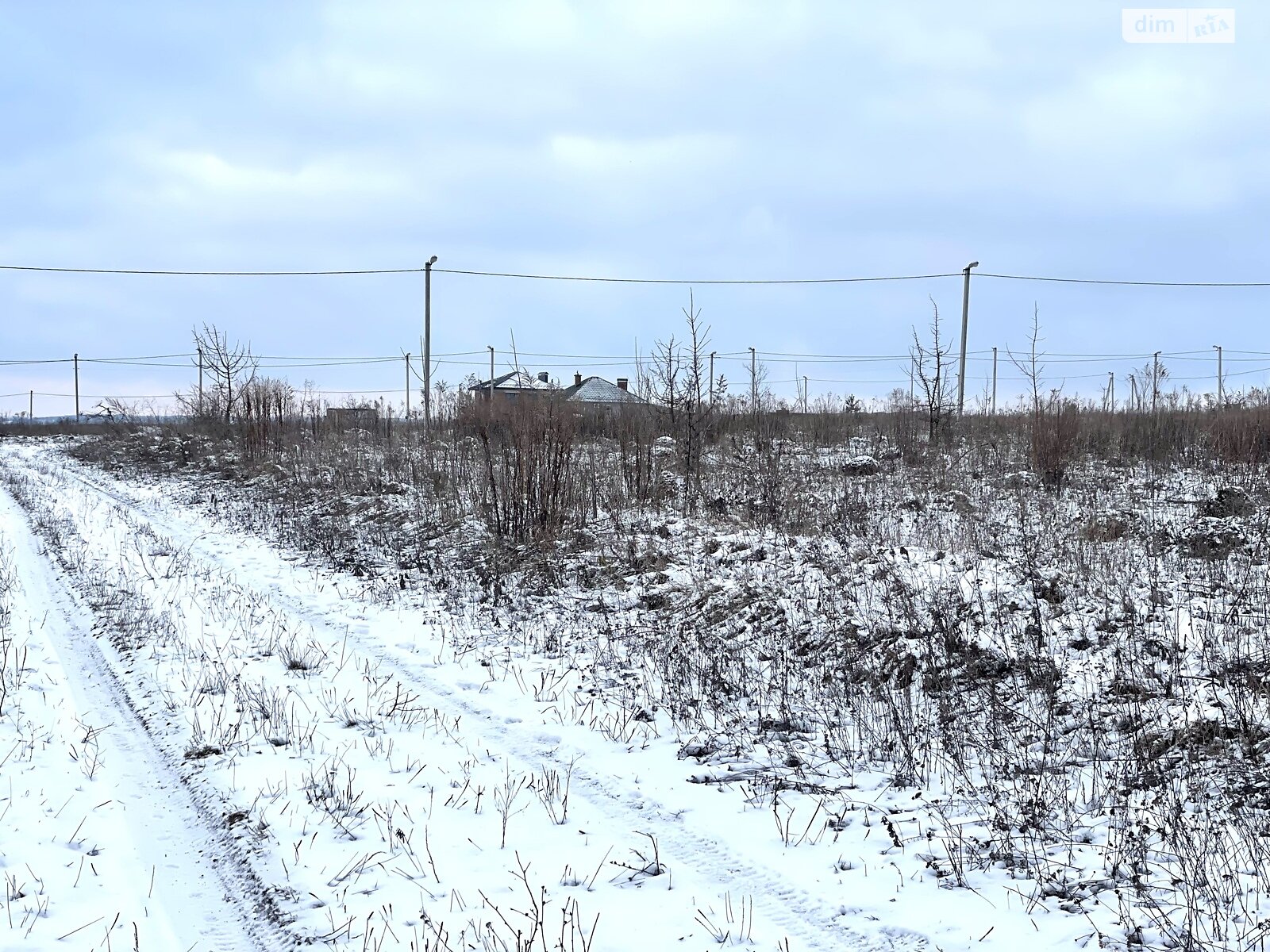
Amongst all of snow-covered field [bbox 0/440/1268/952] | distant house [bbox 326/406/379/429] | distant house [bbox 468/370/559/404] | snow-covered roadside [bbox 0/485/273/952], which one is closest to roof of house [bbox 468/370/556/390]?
distant house [bbox 468/370/559/404]

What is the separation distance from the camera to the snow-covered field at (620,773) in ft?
10.9

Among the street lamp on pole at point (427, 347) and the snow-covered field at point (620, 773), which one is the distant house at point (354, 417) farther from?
the snow-covered field at point (620, 773)

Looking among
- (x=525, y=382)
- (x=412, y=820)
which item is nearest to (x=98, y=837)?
(x=412, y=820)

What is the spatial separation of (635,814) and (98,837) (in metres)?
2.47

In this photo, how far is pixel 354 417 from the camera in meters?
27.7

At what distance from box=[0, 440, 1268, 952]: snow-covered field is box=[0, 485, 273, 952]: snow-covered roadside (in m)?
0.02

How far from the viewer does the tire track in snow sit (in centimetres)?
325

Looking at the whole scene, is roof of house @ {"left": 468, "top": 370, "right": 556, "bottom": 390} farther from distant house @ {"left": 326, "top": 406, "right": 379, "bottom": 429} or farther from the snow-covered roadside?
distant house @ {"left": 326, "top": 406, "right": 379, "bottom": 429}

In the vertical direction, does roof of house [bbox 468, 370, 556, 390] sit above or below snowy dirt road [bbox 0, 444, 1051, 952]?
above

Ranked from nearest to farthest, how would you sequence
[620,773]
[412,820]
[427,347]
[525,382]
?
[412,820]
[620,773]
[525,382]
[427,347]

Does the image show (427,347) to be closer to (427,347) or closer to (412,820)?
(427,347)

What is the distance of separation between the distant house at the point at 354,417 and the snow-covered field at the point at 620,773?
59.2 ft

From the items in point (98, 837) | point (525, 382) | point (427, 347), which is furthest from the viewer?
point (427, 347)

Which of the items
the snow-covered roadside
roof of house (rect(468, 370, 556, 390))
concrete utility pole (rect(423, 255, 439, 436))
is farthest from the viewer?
concrete utility pole (rect(423, 255, 439, 436))
